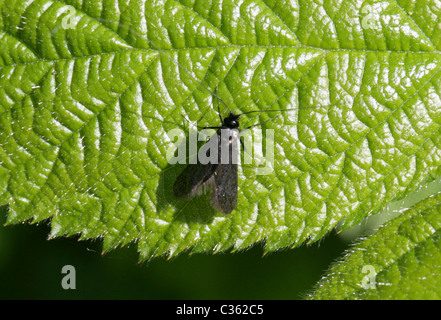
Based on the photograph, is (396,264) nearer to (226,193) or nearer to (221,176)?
(226,193)

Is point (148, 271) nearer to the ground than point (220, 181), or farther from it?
nearer to the ground

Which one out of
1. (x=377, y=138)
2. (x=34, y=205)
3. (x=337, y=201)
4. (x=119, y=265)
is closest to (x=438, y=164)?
(x=377, y=138)

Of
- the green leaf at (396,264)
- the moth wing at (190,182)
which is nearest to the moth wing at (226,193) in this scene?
the moth wing at (190,182)

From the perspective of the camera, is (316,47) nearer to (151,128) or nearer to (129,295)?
(151,128)

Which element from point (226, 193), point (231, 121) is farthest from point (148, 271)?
point (231, 121)

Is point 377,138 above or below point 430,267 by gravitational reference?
above
